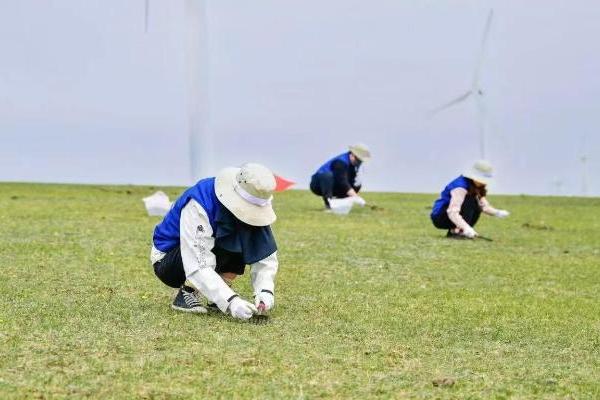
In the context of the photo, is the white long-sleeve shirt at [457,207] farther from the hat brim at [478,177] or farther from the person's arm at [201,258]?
the person's arm at [201,258]

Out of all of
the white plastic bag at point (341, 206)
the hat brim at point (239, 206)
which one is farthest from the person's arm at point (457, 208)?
the hat brim at point (239, 206)

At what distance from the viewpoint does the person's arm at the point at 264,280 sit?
573 cm

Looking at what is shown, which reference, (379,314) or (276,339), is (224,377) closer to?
(276,339)

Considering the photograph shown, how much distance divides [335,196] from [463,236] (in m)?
5.68

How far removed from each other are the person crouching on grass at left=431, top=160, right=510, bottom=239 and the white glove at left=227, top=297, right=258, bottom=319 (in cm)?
698

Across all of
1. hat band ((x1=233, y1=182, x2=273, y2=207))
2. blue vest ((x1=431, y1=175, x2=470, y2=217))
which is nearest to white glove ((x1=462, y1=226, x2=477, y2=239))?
blue vest ((x1=431, y1=175, x2=470, y2=217))

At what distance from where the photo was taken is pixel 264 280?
5.82 meters

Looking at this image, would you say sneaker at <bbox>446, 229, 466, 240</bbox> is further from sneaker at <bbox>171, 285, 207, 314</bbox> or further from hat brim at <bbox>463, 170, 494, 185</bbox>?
sneaker at <bbox>171, 285, 207, 314</bbox>

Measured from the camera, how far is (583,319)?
643cm

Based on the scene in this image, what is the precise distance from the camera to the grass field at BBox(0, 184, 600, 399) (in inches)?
165

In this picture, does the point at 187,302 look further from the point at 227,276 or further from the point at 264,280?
the point at 264,280

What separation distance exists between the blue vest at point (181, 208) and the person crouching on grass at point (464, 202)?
669 cm

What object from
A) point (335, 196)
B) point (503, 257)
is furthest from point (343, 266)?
point (335, 196)

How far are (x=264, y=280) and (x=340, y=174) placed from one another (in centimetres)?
1202
